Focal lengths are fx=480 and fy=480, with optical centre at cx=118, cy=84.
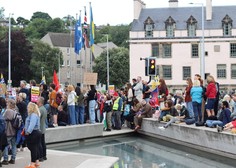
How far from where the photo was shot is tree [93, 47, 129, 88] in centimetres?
8994

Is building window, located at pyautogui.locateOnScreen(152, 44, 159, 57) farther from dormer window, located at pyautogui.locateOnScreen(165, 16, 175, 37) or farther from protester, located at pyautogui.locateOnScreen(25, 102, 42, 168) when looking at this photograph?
protester, located at pyautogui.locateOnScreen(25, 102, 42, 168)

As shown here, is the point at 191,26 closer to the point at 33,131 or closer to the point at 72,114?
the point at 72,114

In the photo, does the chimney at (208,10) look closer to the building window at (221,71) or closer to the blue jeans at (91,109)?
the building window at (221,71)

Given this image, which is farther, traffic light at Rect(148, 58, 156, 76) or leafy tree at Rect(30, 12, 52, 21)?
leafy tree at Rect(30, 12, 52, 21)

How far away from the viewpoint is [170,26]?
2857 inches

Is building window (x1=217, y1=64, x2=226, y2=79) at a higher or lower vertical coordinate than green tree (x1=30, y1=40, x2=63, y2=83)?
lower

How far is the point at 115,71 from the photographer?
9075cm

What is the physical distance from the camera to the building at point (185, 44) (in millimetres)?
70125

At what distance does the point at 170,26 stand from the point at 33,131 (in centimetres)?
6142

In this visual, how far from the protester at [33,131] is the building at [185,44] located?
5750 cm

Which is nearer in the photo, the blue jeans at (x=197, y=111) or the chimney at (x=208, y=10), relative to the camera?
the blue jeans at (x=197, y=111)

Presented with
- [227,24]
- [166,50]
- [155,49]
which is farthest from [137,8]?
[227,24]

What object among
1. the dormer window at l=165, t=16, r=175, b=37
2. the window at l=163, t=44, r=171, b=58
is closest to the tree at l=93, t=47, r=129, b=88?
the window at l=163, t=44, r=171, b=58

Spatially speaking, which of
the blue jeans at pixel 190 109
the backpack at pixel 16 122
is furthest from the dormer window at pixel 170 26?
the backpack at pixel 16 122
